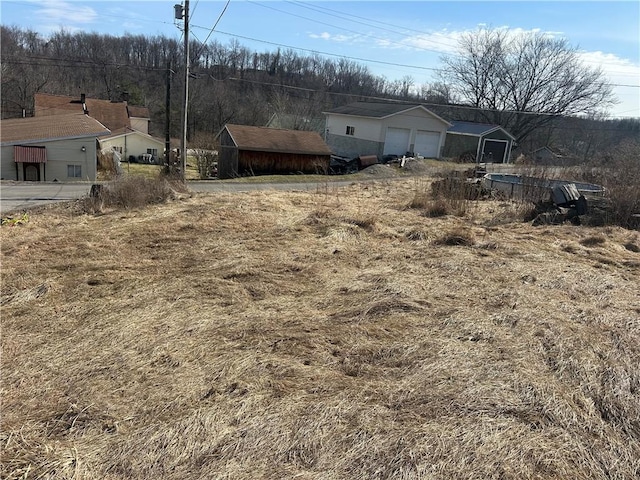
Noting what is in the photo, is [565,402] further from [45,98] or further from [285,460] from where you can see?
[45,98]

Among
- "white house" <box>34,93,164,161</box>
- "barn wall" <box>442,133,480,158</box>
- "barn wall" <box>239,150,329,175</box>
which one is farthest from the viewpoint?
"white house" <box>34,93,164,161</box>

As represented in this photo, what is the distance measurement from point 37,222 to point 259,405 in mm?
8708

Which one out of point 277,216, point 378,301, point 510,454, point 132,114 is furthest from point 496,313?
point 132,114

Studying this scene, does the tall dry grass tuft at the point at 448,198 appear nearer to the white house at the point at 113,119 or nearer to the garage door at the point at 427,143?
→ the garage door at the point at 427,143

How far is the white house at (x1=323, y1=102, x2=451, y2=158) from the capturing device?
32.8 m

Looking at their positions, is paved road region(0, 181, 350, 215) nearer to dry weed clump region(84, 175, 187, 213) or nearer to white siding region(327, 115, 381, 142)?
dry weed clump region(84, 175, 187, 213)

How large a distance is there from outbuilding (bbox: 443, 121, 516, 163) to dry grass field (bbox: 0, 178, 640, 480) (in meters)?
30.3

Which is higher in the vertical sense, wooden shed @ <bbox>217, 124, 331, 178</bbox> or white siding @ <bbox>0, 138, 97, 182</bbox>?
wooden shed @ <bbox>217, 124, 331, 178</bbox>

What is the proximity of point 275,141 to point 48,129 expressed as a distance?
15.7 metres

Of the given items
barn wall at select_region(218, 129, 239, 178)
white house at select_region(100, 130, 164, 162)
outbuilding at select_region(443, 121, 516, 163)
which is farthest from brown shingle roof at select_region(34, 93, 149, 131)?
outbuilding at select_region(443, 121, 516, 163)

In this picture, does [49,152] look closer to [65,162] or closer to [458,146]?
[65,162]

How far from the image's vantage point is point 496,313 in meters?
4.95

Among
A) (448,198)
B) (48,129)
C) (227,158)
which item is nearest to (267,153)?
(227,158)

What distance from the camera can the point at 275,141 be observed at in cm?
2753
